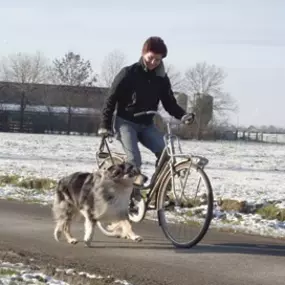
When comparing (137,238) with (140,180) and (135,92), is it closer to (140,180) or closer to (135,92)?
(140,180)

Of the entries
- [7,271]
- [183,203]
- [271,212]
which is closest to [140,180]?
[183,203]

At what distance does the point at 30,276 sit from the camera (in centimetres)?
593

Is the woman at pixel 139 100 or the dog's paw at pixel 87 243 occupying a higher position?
the woman at pixel 139 100

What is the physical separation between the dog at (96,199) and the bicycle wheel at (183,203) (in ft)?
1.22

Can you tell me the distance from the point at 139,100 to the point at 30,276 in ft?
8.53

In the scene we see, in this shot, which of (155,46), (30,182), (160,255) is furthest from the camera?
(30,182)

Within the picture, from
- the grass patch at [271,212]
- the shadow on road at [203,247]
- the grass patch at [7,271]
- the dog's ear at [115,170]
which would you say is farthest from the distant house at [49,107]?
the grass patch at [7,271]

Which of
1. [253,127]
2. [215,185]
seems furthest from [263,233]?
[253,127]

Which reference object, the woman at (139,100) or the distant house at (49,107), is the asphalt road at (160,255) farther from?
the distant house at (49,107)

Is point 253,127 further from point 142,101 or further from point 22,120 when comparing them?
point 142,101

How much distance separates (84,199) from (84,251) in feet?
1.71

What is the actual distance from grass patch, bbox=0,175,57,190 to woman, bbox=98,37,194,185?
5.80 metres

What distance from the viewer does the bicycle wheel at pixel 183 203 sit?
7.19 meters

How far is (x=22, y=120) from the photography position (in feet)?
243
